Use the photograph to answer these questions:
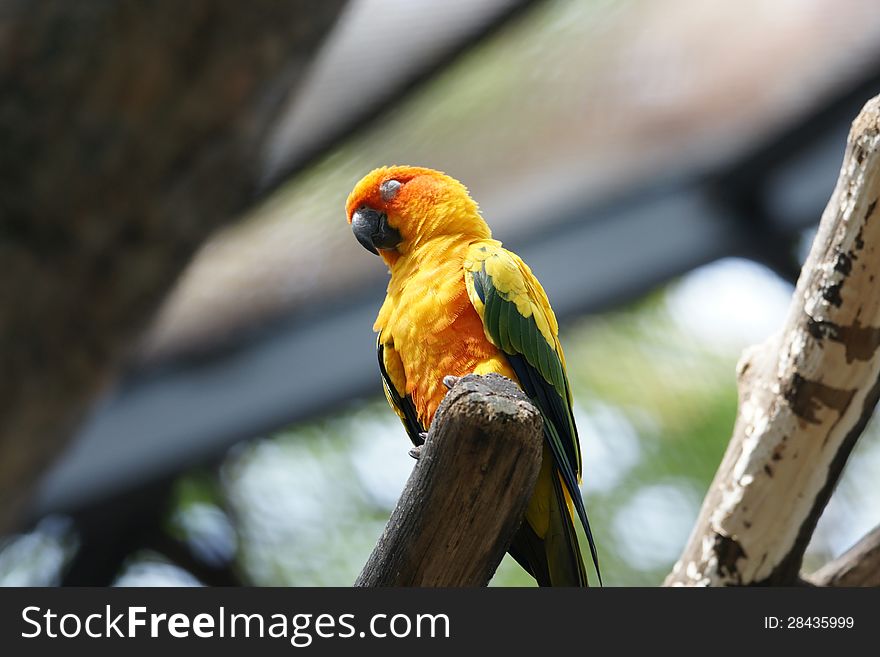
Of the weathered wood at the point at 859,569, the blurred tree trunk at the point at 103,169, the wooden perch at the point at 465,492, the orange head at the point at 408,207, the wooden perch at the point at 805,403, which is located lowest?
the wooden perch at the point at 465,492

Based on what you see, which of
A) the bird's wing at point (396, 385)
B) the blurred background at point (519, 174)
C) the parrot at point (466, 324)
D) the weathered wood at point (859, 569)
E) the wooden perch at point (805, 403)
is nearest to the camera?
the wooden perch at point (805, 403)

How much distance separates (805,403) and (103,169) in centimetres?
188

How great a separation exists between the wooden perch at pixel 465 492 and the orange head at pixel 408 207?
56 cm

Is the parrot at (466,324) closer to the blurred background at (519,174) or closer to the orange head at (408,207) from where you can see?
the orange head at (408,207)

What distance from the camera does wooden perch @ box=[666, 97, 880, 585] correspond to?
1815 millimetres

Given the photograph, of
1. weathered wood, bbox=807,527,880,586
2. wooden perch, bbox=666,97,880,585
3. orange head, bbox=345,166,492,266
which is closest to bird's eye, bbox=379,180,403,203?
orange head, bbox=345,166,492,266

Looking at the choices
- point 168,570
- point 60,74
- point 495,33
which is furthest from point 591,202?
point 168,570

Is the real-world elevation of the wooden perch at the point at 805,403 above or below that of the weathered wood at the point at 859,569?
above

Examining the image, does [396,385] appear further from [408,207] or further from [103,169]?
[103,169]

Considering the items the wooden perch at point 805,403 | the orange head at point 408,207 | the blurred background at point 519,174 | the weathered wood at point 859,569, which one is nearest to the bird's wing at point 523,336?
the orange head at point 408,207

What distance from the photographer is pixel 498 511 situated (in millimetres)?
1495

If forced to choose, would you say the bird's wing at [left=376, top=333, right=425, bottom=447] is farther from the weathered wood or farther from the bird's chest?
the weathered wood

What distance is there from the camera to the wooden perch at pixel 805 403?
1815mm

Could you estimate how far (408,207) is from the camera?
2020 mm
